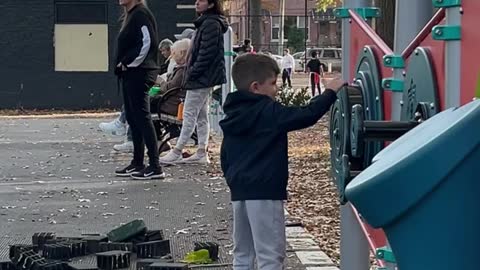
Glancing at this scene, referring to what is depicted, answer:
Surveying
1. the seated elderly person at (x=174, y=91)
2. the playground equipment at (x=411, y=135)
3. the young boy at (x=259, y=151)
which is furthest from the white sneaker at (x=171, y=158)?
the young boy at (x=259, y=151)

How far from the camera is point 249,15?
32.4m

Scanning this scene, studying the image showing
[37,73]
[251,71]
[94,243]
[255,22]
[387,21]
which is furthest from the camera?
[255,22]

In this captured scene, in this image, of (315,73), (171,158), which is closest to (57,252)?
(171,158)

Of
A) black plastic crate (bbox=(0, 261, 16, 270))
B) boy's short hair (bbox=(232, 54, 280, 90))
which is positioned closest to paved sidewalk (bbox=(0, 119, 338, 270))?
black plastic crate (bbox=(0, 261, 16, 270))

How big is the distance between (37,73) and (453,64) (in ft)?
85.5

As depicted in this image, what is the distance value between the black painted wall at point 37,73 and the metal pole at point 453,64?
25.0 meters

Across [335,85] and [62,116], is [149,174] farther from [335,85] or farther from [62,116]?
[62,116]

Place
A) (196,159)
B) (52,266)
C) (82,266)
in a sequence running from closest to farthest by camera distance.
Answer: (52,266) < (82,266) < (196,159)

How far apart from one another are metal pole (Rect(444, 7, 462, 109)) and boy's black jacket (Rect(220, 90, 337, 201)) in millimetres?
1874

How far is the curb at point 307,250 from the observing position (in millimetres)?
6055

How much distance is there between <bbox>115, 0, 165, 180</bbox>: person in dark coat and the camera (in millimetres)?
9617

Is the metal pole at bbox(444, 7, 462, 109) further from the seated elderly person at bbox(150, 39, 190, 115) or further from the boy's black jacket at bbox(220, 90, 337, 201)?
the seated elderly person at bbox(150, 39, 190, 115)

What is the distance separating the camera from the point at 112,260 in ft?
19.6

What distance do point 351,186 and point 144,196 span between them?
7.15 meters
